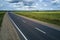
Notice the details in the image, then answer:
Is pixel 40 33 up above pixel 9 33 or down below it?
below

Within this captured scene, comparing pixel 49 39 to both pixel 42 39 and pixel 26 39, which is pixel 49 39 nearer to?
pixel 42 39

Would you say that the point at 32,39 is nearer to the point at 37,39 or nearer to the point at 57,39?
the point at 37,39

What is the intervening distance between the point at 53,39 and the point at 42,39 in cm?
87

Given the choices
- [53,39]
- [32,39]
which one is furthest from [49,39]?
[32,39]

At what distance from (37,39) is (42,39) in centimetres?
40

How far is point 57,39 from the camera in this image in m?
14.0

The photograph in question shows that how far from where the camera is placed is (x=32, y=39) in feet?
45.3

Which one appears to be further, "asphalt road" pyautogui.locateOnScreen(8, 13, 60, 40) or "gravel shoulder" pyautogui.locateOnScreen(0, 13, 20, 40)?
"asphalt road" pyautogui.locateOnScreen(8, 13, 60, 40)

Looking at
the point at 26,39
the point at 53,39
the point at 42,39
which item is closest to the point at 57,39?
the point at 53,39

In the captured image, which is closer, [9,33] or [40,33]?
[9,33]

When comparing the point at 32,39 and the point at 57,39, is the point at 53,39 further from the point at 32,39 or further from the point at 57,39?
the point at 32,39

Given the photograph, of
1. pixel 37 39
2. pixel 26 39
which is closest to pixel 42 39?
pixel 37 39

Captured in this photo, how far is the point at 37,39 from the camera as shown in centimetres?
1396

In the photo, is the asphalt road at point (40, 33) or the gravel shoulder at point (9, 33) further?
the asphalt road at point (40, 33)
